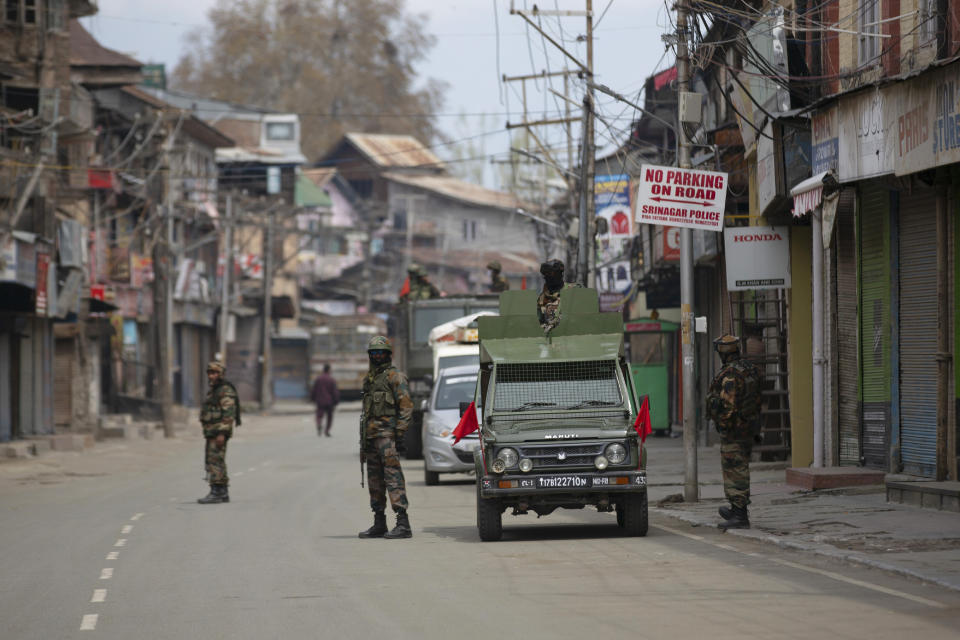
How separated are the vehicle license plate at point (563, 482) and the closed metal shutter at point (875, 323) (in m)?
6.59

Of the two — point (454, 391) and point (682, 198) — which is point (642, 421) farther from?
point (454, 391)

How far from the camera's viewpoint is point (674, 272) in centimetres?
3491

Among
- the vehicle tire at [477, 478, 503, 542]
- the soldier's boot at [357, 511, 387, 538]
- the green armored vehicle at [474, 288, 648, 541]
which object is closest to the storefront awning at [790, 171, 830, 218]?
the green armored vehicle at [474, 288, 648, 541]

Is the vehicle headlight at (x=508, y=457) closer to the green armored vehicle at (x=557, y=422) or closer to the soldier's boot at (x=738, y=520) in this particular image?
the green armored vehicle at (x=557, y=422)

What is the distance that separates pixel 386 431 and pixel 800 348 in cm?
955

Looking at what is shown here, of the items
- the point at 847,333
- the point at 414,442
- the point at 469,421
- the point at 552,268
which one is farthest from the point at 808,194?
the point at 414,442

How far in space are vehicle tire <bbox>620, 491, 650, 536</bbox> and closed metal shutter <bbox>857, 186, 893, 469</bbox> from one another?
19.7 ft

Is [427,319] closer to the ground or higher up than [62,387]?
higher up

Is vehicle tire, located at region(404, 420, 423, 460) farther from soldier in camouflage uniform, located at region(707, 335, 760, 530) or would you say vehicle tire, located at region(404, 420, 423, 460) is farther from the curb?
soldier in camouflage uniform, located at region(707, 335, 760, 530)

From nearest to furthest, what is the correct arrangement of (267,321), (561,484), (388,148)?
(561,484), (267,321), (388,148)

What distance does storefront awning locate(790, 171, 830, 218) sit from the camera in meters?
19.2

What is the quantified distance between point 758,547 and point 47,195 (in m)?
30.2

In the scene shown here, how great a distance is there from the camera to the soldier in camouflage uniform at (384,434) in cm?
1533

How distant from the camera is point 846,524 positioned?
48.3 feet
